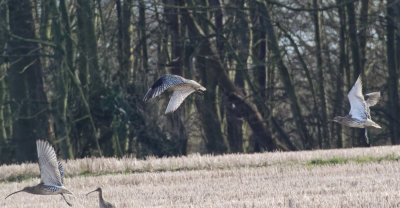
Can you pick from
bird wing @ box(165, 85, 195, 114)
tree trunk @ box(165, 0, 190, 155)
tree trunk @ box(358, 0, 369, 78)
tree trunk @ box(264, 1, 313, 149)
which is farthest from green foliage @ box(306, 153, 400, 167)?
tree trunk @ box(358, 0, 369, 78)

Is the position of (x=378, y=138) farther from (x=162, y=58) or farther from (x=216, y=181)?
(x=216, y=181)

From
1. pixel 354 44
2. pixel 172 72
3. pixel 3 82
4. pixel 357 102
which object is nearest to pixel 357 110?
pixel 357 102

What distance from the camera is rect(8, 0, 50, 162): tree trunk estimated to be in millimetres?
21531

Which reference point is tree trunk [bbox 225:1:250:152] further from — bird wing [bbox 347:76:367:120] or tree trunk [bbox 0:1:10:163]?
bird wing [bbox 347:76:367:120]

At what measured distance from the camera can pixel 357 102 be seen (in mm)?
12250

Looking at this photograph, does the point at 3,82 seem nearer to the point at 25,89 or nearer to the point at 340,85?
the point at 25,89

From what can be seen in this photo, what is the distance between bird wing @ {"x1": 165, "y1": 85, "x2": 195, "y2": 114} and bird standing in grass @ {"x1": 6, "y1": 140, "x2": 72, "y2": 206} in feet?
8.35

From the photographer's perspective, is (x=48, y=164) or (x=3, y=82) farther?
(x=3, y=82)

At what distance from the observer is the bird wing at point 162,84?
9945mm

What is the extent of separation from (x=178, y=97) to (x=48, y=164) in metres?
3.24

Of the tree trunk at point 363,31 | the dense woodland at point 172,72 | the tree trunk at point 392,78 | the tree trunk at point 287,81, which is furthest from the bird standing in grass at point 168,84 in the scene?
the tree trunk at point 392,78

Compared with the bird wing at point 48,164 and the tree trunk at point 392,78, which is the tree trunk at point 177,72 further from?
the bird wing at point 48,164

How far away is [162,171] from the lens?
14758mm

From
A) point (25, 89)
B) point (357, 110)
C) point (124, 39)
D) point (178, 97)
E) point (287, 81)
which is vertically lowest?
point (357, 110)
